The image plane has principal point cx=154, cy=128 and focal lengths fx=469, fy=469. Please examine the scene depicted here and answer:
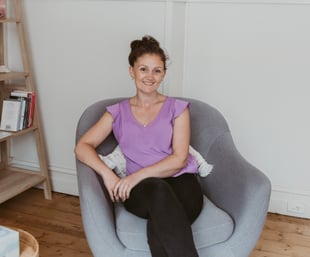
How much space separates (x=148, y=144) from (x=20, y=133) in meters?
1.08

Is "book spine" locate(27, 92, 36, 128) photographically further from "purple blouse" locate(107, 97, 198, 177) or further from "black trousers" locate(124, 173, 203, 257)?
"black trousers" locate(124, 173, 203, 257)

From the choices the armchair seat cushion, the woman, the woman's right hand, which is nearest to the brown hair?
the woman

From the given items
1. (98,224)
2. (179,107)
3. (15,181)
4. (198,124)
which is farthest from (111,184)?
(15,181)

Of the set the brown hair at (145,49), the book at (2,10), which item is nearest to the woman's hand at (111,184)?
the brown hair at (145,49)

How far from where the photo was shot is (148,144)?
198 centimetres

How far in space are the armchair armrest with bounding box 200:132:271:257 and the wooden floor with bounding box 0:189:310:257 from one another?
58cm

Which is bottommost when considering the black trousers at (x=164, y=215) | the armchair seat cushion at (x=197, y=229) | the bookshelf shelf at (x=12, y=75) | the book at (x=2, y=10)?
the armchair seat cushion at (x=197, y=229)

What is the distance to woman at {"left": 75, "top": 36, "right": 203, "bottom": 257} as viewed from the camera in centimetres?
182

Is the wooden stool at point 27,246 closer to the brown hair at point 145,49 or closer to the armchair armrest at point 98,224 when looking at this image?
the armchair armrest at point 98,224

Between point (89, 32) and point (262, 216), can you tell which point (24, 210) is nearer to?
point (89, 32)

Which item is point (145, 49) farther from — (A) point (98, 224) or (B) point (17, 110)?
(B) point (17, 110)

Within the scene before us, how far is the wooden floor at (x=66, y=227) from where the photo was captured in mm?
2418

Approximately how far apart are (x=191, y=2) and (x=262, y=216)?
4.50 ft

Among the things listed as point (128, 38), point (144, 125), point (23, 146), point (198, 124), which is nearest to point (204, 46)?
point (128, 38)
